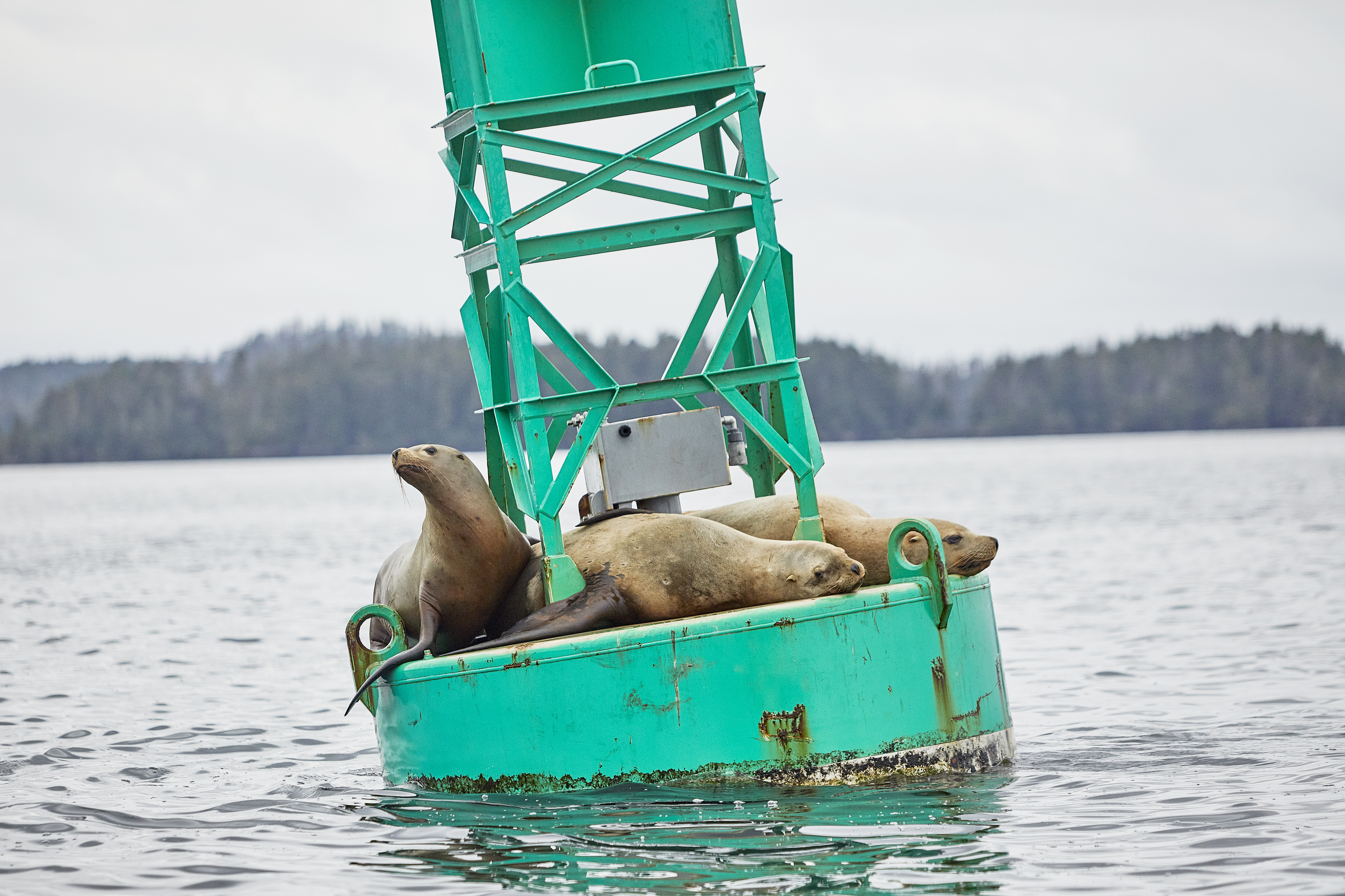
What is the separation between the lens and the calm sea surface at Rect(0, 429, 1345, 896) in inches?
310

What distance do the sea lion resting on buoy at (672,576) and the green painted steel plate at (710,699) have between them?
0.85ft

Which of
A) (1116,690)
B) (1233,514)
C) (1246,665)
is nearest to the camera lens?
(1116,690)

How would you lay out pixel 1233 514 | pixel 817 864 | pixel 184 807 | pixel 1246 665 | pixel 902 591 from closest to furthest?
pixel 817 864
pixel 902 591
pixel 184 807
pixel 1246 665
pixel 1233 514

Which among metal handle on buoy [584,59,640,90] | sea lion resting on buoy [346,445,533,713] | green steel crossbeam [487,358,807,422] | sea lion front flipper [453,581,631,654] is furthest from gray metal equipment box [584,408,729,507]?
metal handle on buoy [584,59,640,90]

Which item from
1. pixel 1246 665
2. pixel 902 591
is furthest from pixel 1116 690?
pixel 902 591

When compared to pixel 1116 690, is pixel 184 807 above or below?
above

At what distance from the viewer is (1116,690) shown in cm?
1471

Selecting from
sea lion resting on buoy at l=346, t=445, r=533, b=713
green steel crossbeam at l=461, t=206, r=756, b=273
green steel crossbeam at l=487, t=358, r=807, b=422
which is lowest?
sea lion resting on buoy at l=346, t=445, r=533, b=713

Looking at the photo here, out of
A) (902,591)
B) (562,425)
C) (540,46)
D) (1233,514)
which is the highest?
(540,46)

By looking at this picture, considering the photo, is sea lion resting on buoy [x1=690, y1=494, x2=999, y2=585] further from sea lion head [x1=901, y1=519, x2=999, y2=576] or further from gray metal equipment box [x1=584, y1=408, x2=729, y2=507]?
gray metal equipment box [x1=584, y1=408, x2=729, y2=507]

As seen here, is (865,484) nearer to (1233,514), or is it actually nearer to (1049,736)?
(1233,514)

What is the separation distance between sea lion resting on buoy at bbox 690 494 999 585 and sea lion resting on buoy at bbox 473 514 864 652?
404mm

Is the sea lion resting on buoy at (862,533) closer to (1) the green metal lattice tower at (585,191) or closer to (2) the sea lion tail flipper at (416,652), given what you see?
(1) the green metal lattice tower at (585,191)

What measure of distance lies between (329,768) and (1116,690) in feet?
25.0
